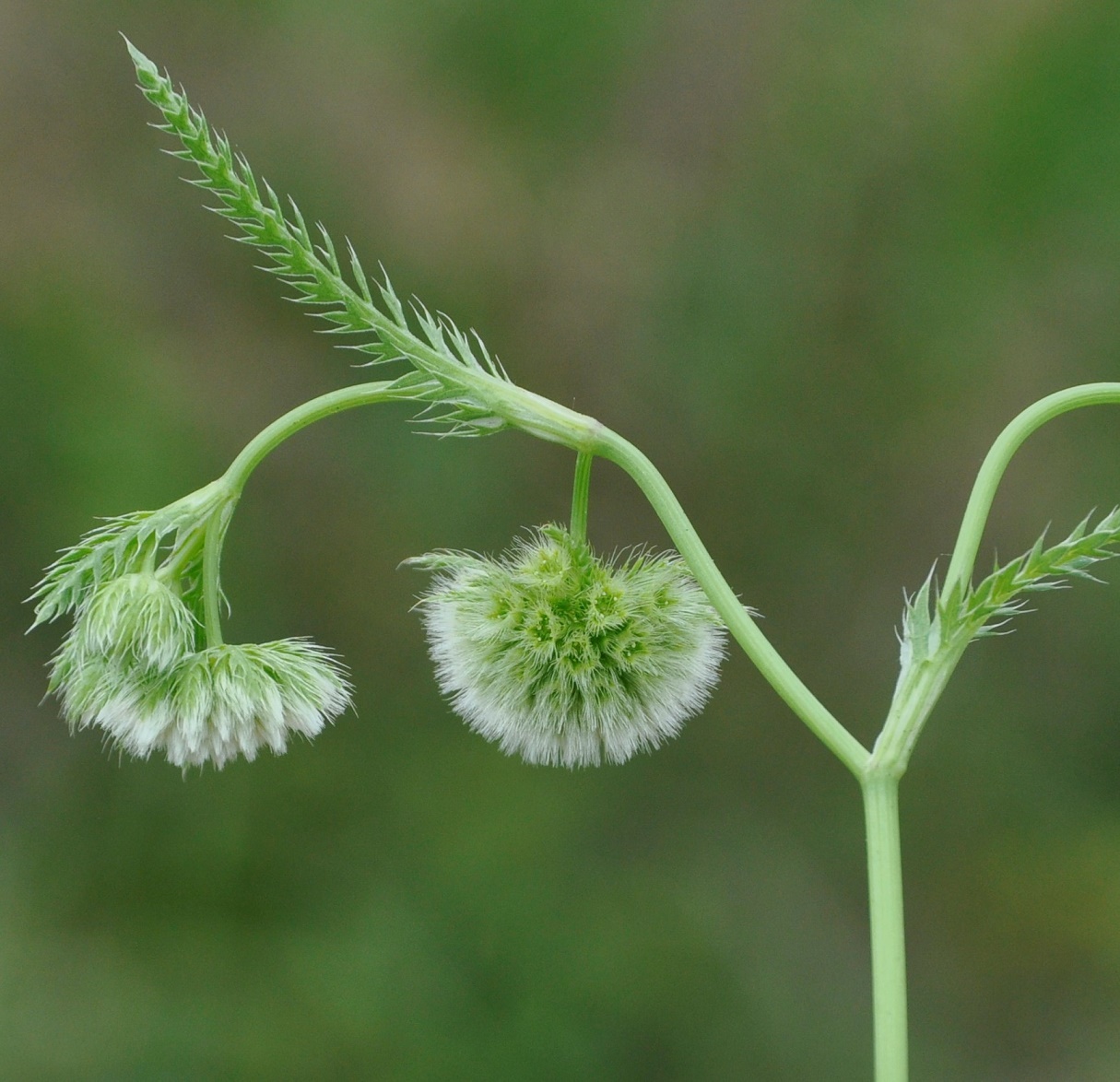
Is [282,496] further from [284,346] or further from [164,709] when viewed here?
[164,709]

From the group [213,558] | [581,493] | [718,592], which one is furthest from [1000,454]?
[213,558]

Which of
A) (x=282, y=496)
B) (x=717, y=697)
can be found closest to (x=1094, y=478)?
(x=717, y=697)

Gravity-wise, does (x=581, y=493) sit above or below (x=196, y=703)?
above

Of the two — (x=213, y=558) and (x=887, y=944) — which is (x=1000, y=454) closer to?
(x=887, y=944)

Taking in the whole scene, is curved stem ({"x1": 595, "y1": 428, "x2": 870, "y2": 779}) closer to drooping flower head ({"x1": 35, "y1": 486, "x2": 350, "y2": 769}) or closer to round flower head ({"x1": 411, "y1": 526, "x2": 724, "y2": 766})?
round flower head ({"x1": 411, "y1": 526, "x2": 724, "y2": 766})

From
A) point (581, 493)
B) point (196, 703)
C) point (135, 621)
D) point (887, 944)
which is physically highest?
point (581, 493)

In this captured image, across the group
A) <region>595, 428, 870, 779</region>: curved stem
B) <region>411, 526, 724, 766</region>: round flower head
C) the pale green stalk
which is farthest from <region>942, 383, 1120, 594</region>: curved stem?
<region>411, 526, 724, 766</region>: round flower head
